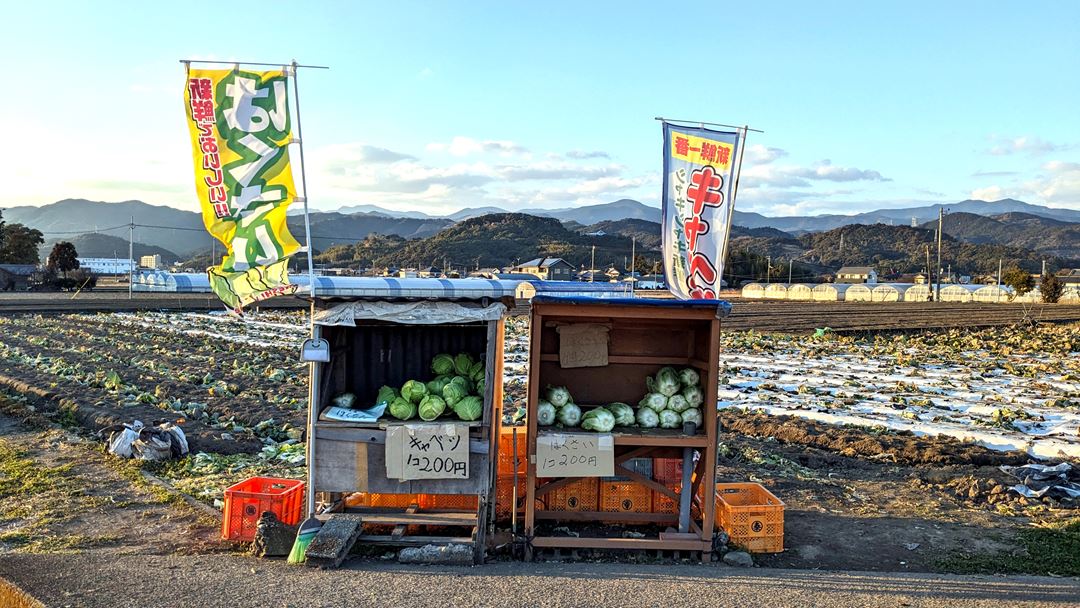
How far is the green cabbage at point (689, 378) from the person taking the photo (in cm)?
796

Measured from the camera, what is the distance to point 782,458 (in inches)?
454

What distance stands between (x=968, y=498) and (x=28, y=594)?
9870 mm

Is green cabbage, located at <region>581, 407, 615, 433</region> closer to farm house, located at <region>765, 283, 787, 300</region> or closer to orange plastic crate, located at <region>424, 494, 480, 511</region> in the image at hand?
orange plastic crate, located at <region>424, 494, 480, 511</region>

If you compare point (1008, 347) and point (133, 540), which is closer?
point (133, 540)

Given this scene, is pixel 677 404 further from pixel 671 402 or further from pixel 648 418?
pixel 648 418

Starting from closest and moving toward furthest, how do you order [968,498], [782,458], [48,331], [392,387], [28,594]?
[28,594], [392,387], [968,498], [782,458], [48,331]

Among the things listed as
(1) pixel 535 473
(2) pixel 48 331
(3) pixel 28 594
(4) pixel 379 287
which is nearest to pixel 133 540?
(3) pixel 28 594

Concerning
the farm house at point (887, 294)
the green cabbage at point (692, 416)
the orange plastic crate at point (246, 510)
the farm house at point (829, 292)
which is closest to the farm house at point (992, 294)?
the farm house at point (887, 294)

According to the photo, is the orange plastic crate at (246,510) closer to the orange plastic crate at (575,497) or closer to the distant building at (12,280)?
the orange plastic crate at (575,497)

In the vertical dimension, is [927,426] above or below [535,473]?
below

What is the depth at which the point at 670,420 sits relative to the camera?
304 inches

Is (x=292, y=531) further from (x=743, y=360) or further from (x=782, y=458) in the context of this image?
(x=743, y=360)

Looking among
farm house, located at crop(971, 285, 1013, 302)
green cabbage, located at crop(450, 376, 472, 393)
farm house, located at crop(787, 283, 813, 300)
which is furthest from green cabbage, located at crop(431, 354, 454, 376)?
farm house, located at crop(971, 285, 1013, 302)

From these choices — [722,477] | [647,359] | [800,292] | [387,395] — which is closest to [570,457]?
[647,359]
